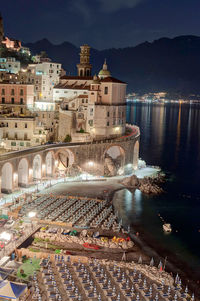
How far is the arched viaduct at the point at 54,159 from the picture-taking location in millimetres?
44812

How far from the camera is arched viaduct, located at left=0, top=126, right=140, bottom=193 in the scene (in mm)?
44812

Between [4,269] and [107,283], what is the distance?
27.4ft

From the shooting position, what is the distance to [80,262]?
29.9 m

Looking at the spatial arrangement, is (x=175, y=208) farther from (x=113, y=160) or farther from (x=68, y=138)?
(x=68, y=138)

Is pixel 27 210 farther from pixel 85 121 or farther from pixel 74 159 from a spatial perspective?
pixel 85 121

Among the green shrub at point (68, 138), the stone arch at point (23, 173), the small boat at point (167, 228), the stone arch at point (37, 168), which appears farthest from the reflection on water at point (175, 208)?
the green shrub at point (68, 138)

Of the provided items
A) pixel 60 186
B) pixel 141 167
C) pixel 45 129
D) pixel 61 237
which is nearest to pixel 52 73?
pixel 45 129

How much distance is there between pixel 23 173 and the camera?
48562mm

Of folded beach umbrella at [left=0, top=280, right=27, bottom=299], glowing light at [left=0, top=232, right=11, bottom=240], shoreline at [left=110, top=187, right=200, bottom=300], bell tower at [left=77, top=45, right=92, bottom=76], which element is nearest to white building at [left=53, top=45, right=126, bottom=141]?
bell tower at [left=77, top=45, right=92, bottom=76]

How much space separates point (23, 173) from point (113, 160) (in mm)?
17541

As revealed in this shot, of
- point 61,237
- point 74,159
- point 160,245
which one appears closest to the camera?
point 61,237

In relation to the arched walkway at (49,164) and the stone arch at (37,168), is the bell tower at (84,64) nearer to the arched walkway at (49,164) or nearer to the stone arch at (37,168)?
the arched walkway at (49,164)

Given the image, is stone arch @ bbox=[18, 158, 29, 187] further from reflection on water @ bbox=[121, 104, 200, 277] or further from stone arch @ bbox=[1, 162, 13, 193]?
reflection on water @ bbox=[121, 104, 200, 277]

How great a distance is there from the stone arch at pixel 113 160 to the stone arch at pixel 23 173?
611 inches
